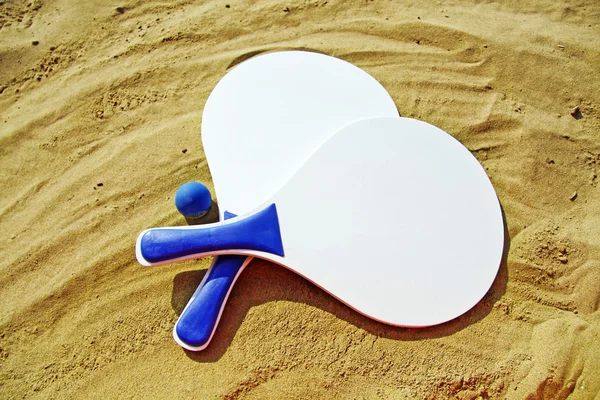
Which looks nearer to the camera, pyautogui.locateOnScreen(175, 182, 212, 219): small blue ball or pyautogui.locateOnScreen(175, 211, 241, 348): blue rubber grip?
pyautogui.locateOnScreen(175, 211, 241, 348): blue rubber grip

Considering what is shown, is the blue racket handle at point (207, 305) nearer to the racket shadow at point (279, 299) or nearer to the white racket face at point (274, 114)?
the racket shadow at point (279, 299)

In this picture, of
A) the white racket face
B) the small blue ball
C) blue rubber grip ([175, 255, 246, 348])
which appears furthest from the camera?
the white racket face

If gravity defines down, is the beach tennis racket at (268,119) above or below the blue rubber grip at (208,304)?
above

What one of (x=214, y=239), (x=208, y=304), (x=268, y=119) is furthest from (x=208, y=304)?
(x=268, y=119)

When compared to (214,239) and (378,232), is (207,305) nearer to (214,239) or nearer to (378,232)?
(214,239)

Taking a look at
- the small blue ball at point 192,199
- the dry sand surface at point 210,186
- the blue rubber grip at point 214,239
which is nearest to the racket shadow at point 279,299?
the dry sand surface at point 210,186

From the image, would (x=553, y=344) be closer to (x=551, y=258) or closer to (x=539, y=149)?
(x=551, y=258)

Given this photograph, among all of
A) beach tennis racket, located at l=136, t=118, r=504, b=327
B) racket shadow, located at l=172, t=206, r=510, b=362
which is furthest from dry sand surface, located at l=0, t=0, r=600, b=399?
beach tennis racket, located at l=136, t=118, r=504, b=327

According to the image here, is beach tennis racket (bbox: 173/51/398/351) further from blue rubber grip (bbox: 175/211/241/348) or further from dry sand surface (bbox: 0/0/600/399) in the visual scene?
dry sand surface (bbox: 0/0/600/399)

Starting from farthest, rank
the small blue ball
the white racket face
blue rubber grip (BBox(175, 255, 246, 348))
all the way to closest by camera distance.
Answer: the white racket face
the small blue ball
blue rubber grip (BBox(175, 255, 246, 348))
